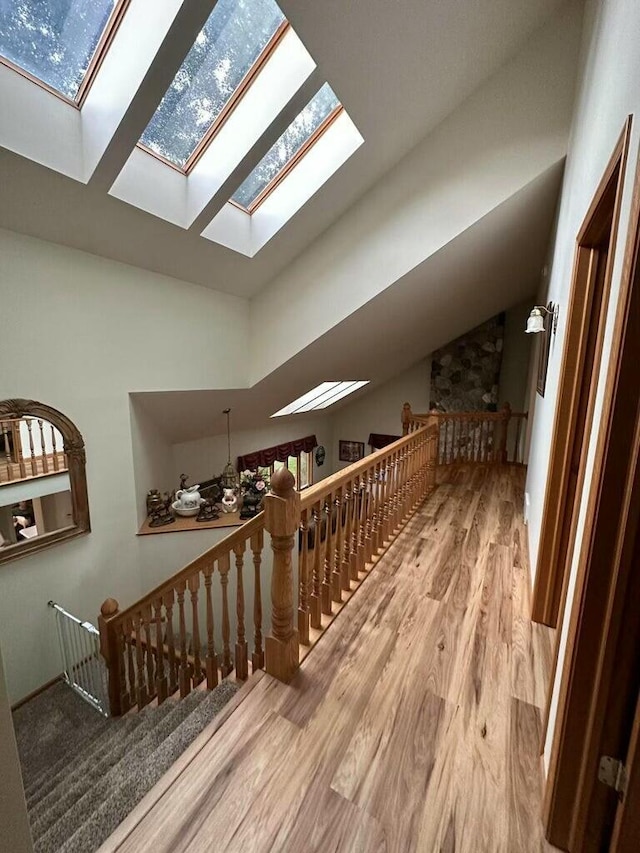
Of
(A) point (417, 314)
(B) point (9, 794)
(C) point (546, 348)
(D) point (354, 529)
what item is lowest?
(D) point (354, 529)

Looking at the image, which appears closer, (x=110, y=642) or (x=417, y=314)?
(x=110, y=642)

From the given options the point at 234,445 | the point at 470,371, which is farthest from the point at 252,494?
the point at 470,371

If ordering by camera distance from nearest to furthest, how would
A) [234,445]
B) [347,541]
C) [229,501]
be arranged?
[347,541] → [229,501] → [234,445]

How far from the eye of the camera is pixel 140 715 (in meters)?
2.54

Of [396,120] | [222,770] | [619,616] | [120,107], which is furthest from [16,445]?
[396,120]

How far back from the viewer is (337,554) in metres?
2.08

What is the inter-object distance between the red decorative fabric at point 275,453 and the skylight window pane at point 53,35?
16.4 ft

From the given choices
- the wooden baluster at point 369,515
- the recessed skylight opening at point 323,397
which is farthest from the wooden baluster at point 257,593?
the recessed skylight opening at point 323,397

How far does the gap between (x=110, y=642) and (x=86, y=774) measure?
29.0 inches

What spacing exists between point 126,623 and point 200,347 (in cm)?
253

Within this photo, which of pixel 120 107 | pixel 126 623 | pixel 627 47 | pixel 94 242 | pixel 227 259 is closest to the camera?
pixel 627 47

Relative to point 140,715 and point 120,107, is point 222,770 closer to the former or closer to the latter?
point 140,715

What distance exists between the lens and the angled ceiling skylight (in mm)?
1710

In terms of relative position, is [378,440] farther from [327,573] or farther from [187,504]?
[327,573]
